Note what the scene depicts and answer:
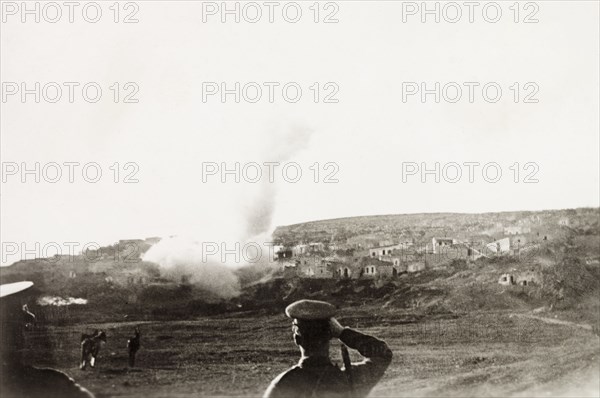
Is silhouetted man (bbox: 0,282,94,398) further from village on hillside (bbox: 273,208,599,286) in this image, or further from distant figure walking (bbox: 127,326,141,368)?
village on hillside (bbox: 273,208,599,286)

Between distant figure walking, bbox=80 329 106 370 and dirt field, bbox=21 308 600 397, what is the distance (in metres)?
0.06

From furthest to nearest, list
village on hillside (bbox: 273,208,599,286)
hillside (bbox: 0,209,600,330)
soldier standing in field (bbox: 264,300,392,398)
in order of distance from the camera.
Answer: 1. village on hillside (bbox: 273,208,599,286)
2. hillside (bbox: 0,209,600,330)
3. soldier standing in field (bbox: 264,300,392,398)

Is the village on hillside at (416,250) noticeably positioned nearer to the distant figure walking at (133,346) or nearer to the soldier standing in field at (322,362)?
the soldier standing in field at (322,362)

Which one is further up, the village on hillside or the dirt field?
the village on hillside

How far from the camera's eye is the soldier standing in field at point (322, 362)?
6988 millimetres

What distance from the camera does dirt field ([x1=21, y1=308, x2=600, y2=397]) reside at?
7277 millimetres

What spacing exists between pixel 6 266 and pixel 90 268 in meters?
0.90

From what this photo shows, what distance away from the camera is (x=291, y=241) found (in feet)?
25.1

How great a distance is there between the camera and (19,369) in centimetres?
711

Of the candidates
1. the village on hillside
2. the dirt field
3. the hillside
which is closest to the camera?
the dirt field

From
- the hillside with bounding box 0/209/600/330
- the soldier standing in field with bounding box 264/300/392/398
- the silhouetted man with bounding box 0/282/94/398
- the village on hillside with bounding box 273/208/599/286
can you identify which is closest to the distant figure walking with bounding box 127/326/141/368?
the hillside with bounding box 0/209/600/330

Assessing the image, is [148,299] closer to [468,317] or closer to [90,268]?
[90,268]

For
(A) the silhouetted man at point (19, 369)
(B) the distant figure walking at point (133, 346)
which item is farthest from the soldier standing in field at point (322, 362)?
(A) the silhouetted man at point (19, 369)

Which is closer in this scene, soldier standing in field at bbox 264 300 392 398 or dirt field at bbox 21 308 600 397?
soldier standing in field at bbox 264 300 392 398
